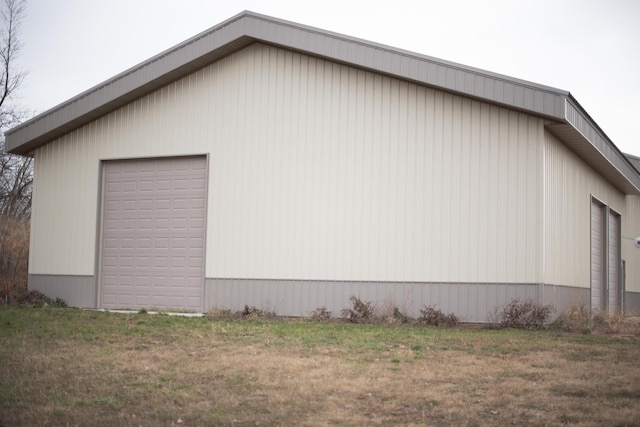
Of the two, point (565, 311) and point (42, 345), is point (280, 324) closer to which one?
point (42, 345)

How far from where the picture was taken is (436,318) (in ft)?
49.3

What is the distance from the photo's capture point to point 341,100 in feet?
54.9

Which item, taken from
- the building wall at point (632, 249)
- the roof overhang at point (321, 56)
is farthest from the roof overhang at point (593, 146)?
the building wall at point (632, 249)

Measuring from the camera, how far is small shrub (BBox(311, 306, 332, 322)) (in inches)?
627

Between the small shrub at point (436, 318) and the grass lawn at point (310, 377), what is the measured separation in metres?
1.47

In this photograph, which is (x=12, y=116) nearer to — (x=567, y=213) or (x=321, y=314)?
(x=321, y=314)

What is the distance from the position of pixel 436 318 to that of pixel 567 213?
4.98m

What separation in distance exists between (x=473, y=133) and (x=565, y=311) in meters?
4.47

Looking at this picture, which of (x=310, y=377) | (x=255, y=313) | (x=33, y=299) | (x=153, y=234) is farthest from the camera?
(x=33, y=299)

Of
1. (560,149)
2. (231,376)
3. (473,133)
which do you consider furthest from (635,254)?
(231,376)

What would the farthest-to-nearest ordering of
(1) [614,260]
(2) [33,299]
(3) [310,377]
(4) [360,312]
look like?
(1) [614,260] < (2) [33,299] < (4) [360,312] < (3) [310,377]

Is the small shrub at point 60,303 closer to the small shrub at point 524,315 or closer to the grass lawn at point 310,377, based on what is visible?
the grass lawn at point 310,377

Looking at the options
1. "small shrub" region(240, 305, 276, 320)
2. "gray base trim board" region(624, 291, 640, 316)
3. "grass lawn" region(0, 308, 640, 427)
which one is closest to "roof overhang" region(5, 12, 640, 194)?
"grass lawn" region(0, 308, 640, 427)

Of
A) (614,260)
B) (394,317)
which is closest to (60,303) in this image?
(394,317)
